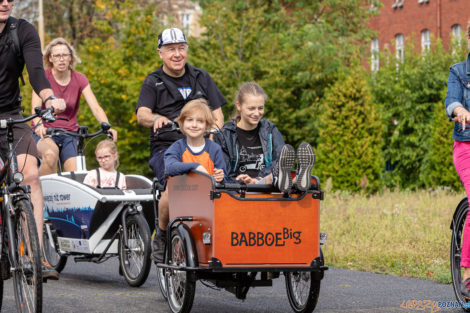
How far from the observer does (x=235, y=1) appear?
111 feet

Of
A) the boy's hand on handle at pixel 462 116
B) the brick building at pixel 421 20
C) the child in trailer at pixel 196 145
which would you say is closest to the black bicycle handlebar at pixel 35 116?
the child in trailer at pixel 196 145

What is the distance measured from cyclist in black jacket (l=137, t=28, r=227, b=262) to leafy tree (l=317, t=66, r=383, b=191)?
13042 mm

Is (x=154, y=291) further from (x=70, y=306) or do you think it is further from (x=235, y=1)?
(x=235, y=1)

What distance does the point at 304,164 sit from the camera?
18.9 ft

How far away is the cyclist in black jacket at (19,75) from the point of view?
20.0ft

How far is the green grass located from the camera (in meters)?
9.24

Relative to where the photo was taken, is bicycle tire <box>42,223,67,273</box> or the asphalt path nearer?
the asphalt path

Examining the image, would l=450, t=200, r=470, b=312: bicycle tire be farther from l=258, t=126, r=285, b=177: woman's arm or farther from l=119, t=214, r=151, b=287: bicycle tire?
l=119, t=214, r=151, b=287: bicycle tire

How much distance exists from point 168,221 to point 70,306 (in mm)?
988

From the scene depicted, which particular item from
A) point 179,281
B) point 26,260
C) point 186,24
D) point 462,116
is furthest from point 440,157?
point 186,24

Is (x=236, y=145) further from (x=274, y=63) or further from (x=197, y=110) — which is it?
(x=274, y=63)

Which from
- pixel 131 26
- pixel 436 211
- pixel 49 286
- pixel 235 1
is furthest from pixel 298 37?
pixel 49 286

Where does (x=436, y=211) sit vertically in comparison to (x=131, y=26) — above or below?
below

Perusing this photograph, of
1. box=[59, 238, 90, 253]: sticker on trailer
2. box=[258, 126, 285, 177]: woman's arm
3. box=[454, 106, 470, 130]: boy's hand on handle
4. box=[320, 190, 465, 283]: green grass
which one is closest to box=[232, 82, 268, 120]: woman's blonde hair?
box=[258, 126, 285, 177]: woman's arm
